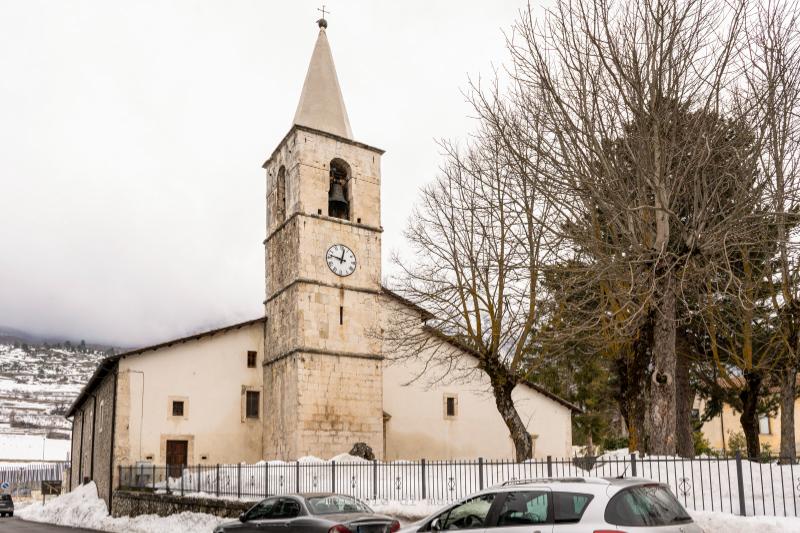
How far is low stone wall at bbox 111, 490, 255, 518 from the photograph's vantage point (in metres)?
20.1

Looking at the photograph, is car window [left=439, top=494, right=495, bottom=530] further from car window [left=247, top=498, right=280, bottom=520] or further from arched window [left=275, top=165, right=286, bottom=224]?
arched window [left=275, top=165, right=286, bottom=224]

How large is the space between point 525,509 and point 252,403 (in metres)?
25.8

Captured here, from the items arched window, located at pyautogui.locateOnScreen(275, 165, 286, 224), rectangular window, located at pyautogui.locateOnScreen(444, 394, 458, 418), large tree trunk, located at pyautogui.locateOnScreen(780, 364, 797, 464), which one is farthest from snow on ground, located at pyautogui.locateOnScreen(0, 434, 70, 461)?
large tree trunk, located at pyautogui.locateOnScreen(780, 364, 797, 464)

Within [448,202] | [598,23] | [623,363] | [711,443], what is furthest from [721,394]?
[711,443]

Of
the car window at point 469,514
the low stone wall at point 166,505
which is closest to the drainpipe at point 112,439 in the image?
the low stone wall at point 166,505

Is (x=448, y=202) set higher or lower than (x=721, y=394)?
higher

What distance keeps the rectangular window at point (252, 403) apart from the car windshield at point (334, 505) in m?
20.2

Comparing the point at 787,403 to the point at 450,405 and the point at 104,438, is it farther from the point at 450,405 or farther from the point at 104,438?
the point at 104,438

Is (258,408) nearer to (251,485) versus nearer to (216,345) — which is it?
(216,345)

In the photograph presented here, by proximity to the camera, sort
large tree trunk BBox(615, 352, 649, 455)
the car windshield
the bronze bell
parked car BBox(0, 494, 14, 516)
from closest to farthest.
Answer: the car windshield < large tree trunk BBox(615, 352, 649, 455) < the bronze bell < parked car BBox(0, 494, 14, 516)

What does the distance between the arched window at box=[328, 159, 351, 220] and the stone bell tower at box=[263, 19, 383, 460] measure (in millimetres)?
52

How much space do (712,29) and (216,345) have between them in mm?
24000

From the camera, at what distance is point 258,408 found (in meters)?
33.2

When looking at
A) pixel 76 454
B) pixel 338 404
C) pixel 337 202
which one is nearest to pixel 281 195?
pixel 337 202
